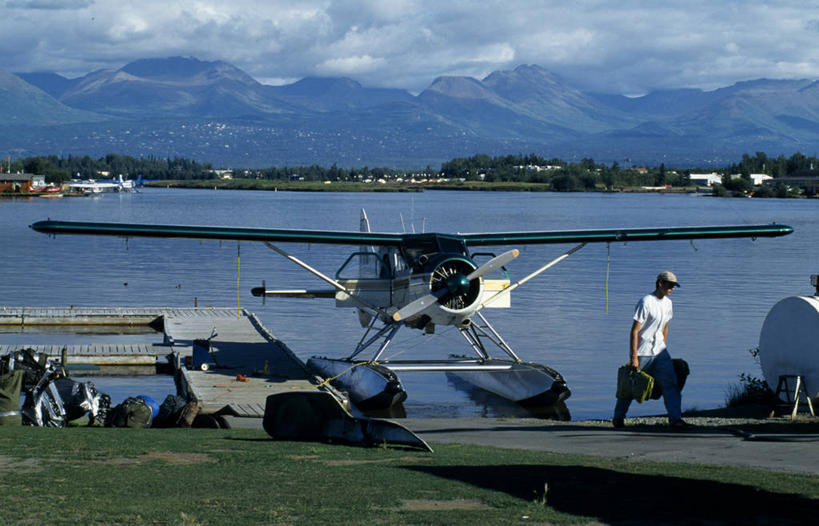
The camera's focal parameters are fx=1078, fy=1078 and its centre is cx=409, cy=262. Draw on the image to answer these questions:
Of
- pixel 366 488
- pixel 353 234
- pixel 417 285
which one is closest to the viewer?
pixel 366 488

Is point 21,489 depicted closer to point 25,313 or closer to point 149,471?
point 149,471

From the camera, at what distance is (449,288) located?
1692 cm

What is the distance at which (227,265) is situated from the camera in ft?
163

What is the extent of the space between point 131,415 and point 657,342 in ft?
21.9

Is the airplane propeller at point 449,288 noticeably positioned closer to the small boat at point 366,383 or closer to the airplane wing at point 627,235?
the small boat at point 366,383

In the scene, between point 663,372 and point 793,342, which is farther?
point 793,342

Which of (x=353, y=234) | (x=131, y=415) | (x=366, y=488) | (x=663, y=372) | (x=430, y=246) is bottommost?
(x=131, y=415)

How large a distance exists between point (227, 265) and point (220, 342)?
27260 millimetres

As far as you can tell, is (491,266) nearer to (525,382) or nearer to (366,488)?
(525,382)

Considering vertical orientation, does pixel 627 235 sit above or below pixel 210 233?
above

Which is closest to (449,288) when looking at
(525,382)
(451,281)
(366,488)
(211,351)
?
(451,281)

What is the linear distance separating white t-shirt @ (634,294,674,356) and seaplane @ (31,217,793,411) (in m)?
5.49

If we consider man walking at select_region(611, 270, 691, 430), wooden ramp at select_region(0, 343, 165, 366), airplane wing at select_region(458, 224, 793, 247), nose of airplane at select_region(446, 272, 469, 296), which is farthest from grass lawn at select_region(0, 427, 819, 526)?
wooden ramp at select_region(0, 343, 165, 366)

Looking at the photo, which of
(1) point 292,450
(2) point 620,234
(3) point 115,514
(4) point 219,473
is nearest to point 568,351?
(2) point 620,234
